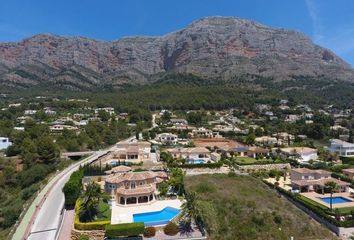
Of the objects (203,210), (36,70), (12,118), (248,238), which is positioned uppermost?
(36,70)

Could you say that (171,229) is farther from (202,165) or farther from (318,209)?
(202,165)

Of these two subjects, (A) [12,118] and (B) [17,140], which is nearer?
(B) [17,140]

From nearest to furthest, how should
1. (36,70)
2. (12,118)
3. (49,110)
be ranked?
1. (12,118)
2. (49,110)
3. (36,70)

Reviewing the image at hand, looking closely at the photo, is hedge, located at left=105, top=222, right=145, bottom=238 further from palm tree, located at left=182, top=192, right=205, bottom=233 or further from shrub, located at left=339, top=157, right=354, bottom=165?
shrub, located at left=339, top=157, right=354, bottom=165

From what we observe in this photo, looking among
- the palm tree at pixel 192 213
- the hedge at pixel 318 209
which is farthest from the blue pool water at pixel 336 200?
the palm tree at pixel 192 213

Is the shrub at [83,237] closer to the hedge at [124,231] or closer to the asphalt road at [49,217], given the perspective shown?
the hedge at [124,231]

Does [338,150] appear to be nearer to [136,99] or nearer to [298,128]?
[298,128]

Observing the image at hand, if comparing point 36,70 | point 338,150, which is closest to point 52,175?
point 338,150
